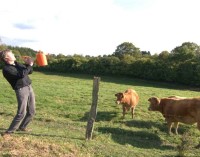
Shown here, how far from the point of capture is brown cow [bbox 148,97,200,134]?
540 inches

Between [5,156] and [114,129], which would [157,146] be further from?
[5,156]

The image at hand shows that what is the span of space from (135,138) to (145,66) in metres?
39.1

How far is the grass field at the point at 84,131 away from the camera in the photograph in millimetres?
9742

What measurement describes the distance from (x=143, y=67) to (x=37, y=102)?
113 feet

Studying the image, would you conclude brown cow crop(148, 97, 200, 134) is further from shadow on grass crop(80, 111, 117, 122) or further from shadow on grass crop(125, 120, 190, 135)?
shadow on grass crop(80, 111, 117, 122)

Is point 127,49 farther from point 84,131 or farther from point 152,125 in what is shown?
point 84,131

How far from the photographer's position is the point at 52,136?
10.8m

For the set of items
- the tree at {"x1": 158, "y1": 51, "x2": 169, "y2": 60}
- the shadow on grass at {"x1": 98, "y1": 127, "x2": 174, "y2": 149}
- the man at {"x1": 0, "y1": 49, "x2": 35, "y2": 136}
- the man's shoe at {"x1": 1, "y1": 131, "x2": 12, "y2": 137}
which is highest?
the tree at {"x1": 158, "y1": 51, "x2": 169, "y2": 60}

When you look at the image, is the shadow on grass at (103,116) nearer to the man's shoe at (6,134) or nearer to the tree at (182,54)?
the man's shoe at (6,134)

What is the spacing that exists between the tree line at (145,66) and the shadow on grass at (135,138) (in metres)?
35.0

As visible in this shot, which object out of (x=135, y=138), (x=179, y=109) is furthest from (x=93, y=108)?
(x=179, y=109)

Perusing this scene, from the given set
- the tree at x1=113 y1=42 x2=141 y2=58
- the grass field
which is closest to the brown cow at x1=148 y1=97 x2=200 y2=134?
the grass field

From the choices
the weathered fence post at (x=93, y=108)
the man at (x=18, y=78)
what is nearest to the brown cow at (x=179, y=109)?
the weathered fence post at (x=93, y=108)

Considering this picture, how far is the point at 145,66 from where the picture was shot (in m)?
52.1
